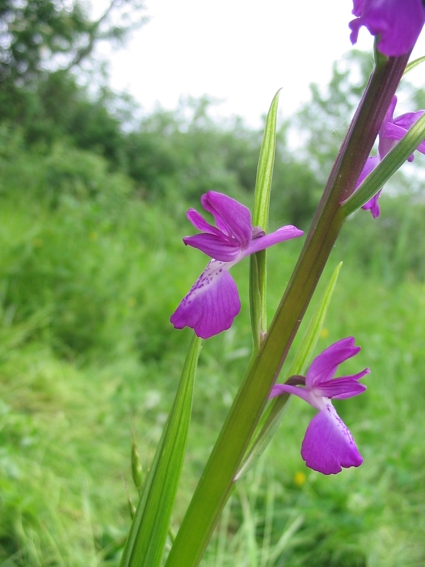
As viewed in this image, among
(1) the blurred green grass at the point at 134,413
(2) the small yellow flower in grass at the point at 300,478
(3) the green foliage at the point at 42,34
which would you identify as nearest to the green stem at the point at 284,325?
(1) the blurred green grass at the point at 134,413

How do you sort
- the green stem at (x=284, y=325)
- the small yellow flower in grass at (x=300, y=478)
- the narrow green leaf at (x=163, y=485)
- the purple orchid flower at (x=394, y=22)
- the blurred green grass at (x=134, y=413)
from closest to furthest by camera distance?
the purple orchid flower at (x=394, y=22)
the green stem at (x=284, y=325)
the narrow green leaf at (x=163, y=485)
the blurred green grass at (x=134, y=413)
the small yellow flower in grass at (x=300, y=478)

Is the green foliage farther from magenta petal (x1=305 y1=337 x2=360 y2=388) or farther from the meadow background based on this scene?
magenta petal (x1=305 y1=337 x2=360 y2=388)

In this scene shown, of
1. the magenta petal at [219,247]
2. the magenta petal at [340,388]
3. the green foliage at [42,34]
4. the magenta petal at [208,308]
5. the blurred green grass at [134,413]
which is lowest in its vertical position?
the blurred green grass at [134,413]

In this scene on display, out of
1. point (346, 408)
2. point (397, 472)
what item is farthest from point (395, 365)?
point (397, 472)

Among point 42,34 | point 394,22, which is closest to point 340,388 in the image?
point 394,22

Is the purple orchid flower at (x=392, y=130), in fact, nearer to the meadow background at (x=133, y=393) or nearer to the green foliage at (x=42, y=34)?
the meadow background at (x=133, y=393)
